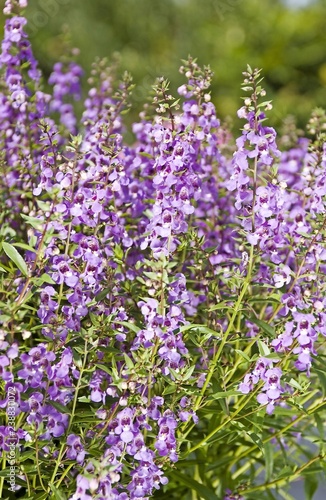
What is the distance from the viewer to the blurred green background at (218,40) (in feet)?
32.0

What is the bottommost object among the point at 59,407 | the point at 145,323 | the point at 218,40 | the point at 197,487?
the point at 197,487

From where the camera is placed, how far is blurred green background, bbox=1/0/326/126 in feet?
32.0

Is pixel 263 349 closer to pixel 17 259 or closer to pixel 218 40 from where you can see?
pixel 17 259

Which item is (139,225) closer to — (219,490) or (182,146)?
(182,146)

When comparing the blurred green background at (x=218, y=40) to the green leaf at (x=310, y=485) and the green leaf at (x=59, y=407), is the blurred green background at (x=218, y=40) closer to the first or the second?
the green leaf at (x=310, y=485)

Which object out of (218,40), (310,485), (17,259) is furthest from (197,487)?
(218,40)

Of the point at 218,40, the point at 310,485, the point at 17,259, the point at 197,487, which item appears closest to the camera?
the point at 17,259

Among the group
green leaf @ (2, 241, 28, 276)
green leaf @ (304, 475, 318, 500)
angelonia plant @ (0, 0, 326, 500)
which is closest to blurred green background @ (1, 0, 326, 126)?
green leaf @ (304, 475, 318, 500)

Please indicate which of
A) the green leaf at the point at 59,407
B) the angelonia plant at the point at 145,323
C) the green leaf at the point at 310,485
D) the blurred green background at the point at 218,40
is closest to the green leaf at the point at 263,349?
the angelonia plant at the point at 145,323

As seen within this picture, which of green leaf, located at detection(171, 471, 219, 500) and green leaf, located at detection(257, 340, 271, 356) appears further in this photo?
green leaf, located at detection(171, 471, 219, 500)

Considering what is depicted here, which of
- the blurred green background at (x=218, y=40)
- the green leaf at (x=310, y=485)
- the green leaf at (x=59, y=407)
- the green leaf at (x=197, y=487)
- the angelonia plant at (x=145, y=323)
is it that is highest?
the blurred green background at (x=218, y=40)

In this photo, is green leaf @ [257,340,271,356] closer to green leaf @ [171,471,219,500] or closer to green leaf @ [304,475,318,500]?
green leaf @ [171,471,219,500]

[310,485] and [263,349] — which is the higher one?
[263,349]

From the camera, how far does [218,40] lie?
33.5 ft
